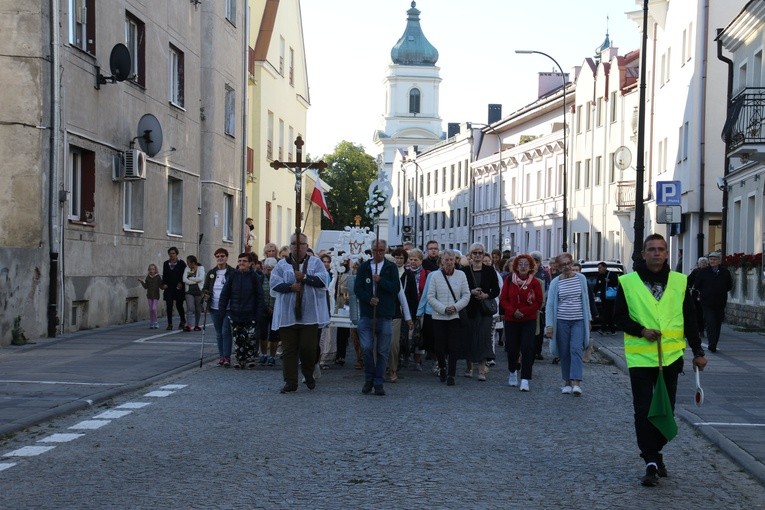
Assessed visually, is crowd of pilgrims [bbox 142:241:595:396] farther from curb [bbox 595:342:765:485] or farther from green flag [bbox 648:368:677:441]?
green flag [bbox 648:368:677:441]

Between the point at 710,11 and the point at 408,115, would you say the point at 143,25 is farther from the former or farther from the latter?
the point at 408,115

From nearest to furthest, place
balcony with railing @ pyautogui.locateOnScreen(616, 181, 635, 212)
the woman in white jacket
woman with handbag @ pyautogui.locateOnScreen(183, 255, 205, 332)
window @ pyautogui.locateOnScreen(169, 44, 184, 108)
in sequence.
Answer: the woman in white jacket
woman with handbag @ pyautogui.locateOnScreen(183, 255, 205, 332)
window @ pyautogui.locateOnScreen(169, 44, 184, 108)
balcony with railing @ pyautogui.locateOnScreen(616, 181, 635, 212)

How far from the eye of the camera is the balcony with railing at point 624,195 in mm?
49406

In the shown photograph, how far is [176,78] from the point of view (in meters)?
31.3

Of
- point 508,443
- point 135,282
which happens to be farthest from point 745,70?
point 508,443

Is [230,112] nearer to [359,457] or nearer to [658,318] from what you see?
[359,457]

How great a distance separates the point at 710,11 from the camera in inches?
1555

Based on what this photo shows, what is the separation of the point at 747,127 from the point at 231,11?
16288 millimetres

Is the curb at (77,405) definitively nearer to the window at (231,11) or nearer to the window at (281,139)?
the window at (231,11)

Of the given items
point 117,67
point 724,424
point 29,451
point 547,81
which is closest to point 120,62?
point 117,67

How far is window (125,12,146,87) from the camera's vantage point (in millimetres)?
27141

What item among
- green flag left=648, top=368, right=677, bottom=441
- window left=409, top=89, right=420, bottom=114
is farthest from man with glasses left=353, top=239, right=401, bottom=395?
window left=409, top=89, right=420, bottom=114

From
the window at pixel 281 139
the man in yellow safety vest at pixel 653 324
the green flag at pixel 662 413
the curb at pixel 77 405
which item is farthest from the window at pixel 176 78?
the green flag at pixel 662 413

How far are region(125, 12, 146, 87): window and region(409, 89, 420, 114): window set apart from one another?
4540 inches
